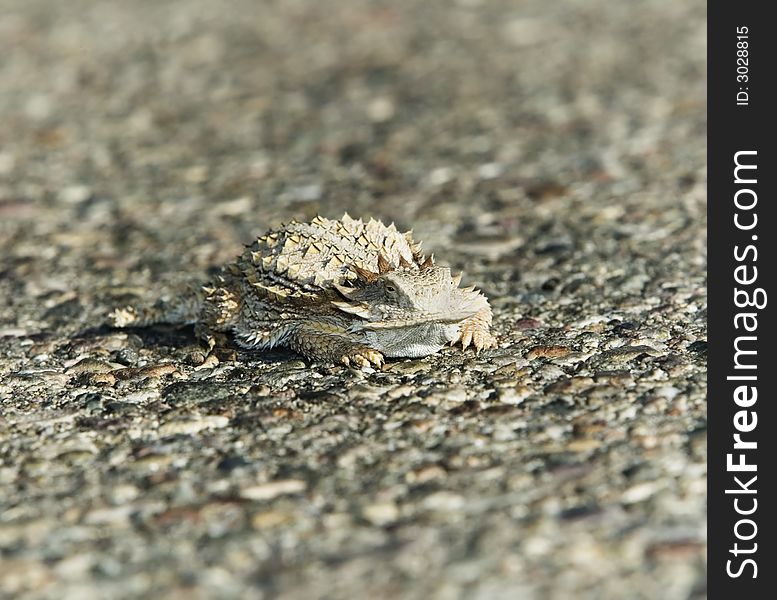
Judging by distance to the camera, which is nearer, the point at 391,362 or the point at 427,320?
the point at 427,320

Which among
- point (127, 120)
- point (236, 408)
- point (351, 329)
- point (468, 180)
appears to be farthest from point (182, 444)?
point (127, 120)

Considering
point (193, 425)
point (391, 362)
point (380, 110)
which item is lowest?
point (193, 425)

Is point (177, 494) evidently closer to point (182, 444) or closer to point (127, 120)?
point (182, 444)

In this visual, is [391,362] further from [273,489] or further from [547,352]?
[273,489]
